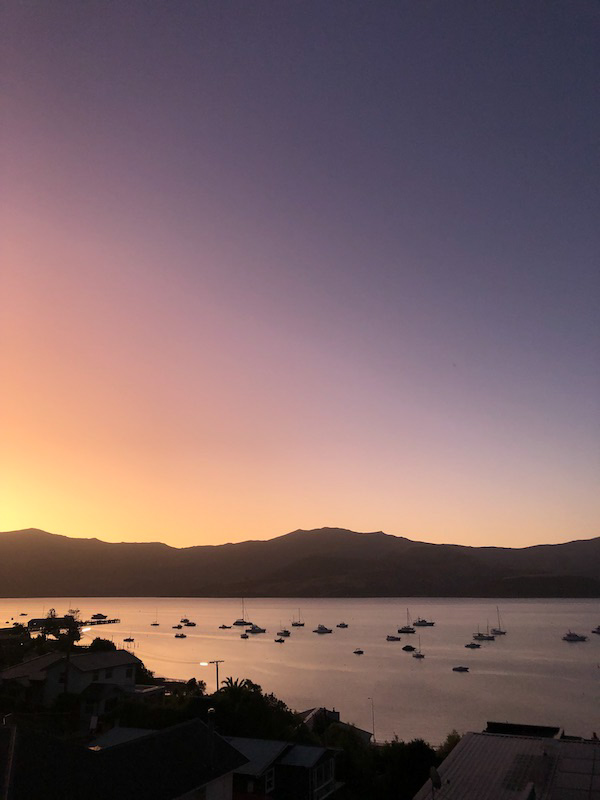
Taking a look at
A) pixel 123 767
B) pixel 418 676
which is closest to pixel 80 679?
pixel 123 767

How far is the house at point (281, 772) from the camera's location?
28594 millimetres

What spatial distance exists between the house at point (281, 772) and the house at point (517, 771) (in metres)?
7.94

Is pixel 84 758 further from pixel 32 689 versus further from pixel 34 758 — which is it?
pixel 32 689

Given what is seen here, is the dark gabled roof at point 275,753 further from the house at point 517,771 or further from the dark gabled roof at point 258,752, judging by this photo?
the house at point 517,771

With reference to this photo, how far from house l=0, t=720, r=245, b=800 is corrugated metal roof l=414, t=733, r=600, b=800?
26.2 ft

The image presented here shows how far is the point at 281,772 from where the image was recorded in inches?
1206

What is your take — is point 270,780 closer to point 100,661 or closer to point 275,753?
point 275,753

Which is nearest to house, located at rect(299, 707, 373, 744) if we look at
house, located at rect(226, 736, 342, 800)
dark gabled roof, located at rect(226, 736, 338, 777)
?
house, located at rect(226, 736, 342, 800)

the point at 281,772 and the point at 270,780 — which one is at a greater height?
the point at 281,772

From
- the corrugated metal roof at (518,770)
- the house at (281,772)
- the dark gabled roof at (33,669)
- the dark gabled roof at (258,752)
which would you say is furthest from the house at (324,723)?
the dark gabled roof at (33,669)

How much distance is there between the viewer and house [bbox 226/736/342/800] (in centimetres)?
2859

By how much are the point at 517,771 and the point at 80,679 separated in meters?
38.0

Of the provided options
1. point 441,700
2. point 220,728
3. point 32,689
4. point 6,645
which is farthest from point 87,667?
point 441,700

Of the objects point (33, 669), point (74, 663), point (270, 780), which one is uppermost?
point (74, 663)
